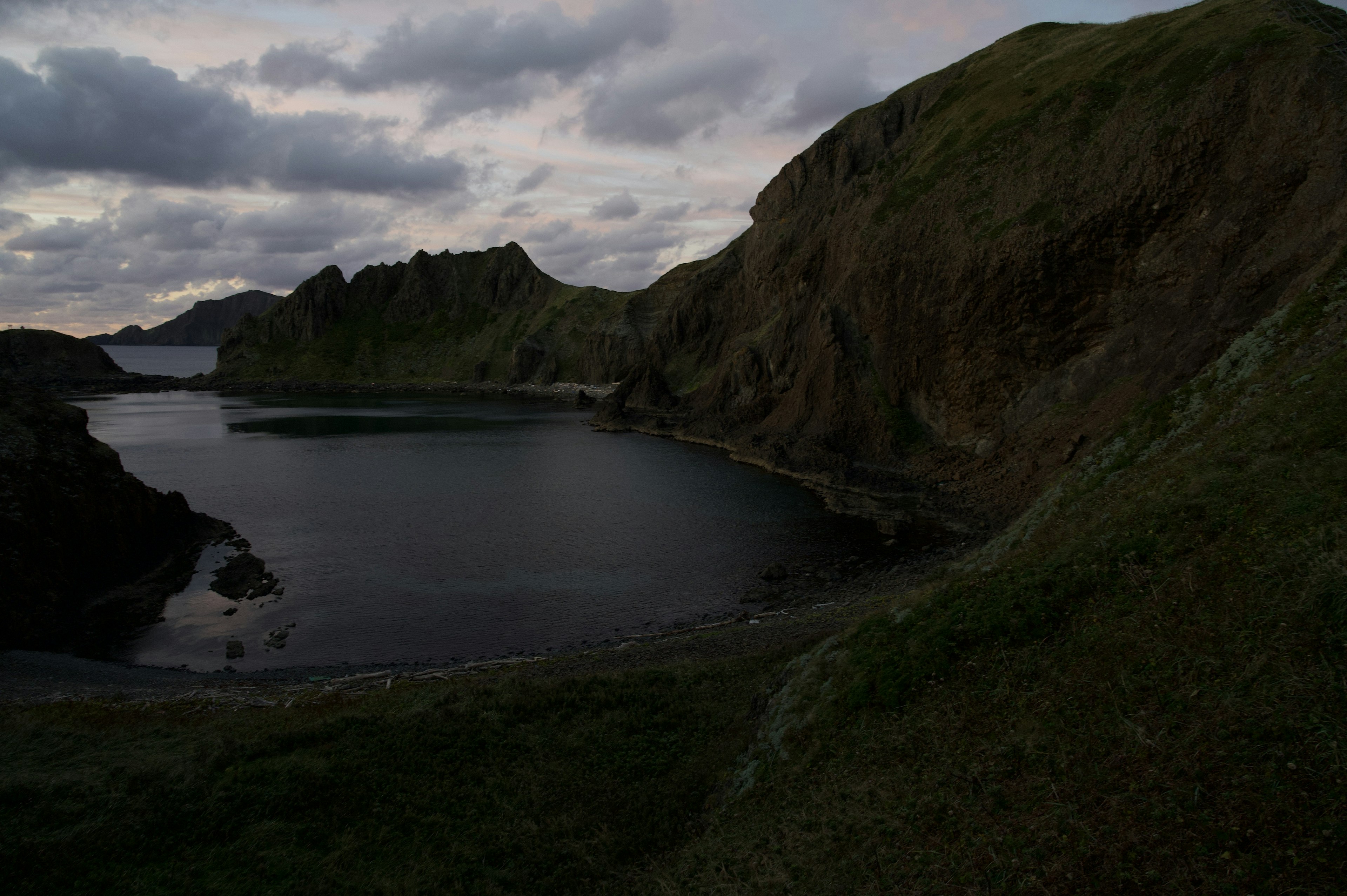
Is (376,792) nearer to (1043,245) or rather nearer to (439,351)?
(1043,245)

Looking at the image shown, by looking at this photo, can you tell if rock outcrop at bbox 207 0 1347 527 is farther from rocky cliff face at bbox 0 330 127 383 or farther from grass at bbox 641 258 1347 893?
rocky cliff face at bbox 0 330 127 383

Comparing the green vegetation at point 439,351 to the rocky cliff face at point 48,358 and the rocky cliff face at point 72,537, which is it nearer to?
the rocky cliff face at point 48,358

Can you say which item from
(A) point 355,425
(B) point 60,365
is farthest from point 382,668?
(B) point 60,365

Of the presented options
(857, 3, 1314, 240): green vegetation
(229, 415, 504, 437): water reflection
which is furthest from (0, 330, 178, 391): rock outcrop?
(857, 3, 1314, 240): green vegetation

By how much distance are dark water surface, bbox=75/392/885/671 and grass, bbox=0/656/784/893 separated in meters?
12.5

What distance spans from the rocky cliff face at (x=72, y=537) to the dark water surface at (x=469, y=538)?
2.14 m

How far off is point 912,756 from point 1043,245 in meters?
50.5

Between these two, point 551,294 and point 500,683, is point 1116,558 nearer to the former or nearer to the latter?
point 500,683

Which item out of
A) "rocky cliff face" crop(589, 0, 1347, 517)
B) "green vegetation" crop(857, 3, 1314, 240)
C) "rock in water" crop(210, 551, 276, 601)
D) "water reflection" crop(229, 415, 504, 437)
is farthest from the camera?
"water reflection" crop(229, 415, 504, 437)

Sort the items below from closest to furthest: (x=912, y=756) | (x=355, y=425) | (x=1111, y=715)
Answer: (x=1111, y=715) < (x=912, y=756) < (x=355, y=425)

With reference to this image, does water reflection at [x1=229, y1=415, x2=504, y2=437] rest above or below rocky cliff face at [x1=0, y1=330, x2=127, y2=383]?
below

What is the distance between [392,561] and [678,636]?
20.3 m

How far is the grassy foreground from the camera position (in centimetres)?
818

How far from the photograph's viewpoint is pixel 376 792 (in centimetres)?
Result: 1431
